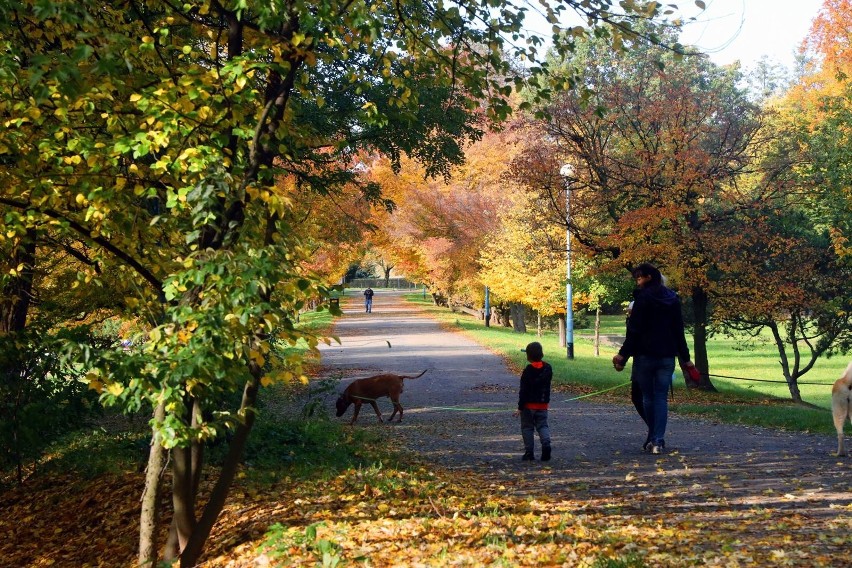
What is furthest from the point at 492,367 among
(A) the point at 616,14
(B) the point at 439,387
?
(A) the point at 616,14

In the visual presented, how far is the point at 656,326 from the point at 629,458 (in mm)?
1392

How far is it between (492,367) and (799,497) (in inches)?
599

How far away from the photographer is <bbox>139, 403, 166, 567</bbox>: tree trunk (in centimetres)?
575

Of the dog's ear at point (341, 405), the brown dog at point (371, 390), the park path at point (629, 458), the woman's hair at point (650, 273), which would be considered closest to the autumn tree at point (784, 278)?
the park path at point (629, 458)

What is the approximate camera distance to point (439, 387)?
17.5 meters

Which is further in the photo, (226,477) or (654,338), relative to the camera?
(654,338)

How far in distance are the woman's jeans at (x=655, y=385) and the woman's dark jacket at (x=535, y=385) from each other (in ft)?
3.02

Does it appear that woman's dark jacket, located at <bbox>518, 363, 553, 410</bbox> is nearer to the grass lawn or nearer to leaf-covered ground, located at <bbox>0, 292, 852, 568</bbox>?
leaf-covered ground, located at <bbox>0, 292, 852, 568</bbox>

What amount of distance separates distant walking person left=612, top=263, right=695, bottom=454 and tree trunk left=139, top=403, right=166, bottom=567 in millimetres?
4550

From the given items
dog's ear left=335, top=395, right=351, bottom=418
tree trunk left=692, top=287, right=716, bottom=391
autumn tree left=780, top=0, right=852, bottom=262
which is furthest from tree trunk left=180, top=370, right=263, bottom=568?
tree trunk left=692, top=287, right=716, bottom=391

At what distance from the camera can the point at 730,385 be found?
25.4 m

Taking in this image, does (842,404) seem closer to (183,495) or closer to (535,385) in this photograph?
(535,385)

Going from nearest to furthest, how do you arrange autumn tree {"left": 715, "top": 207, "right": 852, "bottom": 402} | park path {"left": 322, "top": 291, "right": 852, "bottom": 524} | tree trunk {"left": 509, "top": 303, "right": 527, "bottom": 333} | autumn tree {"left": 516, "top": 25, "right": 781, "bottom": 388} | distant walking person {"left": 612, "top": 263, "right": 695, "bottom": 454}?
1. park path {"left": 322, "top": 291, "right": 852, "bottom": 524}
2. distant walking person {"left": 612, "top": 263, "right": 695, "bottom": 454}
3. autumn tree {"left": 516, "top": 25, "right": 781, "bottom": 388}
4. autumn tree {"left": 715, "top": 207, "right": 852, "bottom": 402}
5. tree trunk {"left": 509, "top": 303, "right": 527, "bottom": 333}

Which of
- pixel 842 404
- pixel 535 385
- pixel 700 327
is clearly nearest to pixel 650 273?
pixel 535 385
